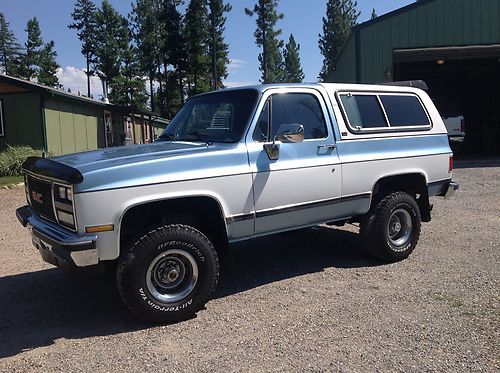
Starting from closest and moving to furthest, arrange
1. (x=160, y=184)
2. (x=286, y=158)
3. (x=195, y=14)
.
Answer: (x=160, y=184), (x=286, y=158), (x=195, y=14)

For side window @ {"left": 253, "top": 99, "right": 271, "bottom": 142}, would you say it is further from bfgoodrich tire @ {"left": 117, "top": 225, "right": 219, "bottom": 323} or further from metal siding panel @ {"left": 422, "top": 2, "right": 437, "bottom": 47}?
metal siding panel @ {"left": 422, "top": 2, "right": 437, "bottom": 47}

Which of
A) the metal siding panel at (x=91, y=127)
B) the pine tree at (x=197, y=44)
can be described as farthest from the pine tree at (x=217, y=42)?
the metal siding panel at (x=91, y=127)

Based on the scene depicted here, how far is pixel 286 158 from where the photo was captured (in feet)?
16.1

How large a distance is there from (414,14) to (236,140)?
16233 millimetres

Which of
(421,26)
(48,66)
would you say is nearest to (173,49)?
(48,66)

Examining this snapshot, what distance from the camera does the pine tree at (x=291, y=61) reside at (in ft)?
281

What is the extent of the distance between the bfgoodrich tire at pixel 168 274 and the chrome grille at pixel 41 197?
873 millimetres

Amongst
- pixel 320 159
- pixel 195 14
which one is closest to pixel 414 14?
pixel 320 159

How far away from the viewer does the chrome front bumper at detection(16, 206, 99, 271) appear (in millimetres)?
3850

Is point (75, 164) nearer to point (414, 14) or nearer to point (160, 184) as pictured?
point (160, 184)

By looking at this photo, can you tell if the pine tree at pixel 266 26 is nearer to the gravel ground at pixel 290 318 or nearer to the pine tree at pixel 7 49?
the pine tree at pixel 7 49

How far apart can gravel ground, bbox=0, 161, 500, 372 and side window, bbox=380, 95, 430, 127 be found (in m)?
1.66

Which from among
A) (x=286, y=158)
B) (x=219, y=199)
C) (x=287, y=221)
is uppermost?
(x=286, y=158)

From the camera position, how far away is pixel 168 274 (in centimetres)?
434
